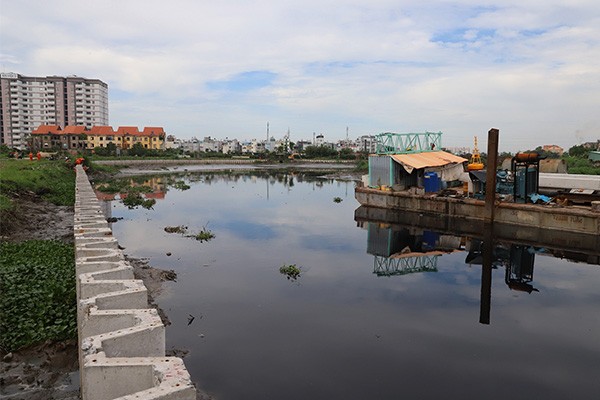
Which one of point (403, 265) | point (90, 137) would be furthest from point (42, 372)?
point (90, 137)

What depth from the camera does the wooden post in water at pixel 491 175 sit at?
84.2 ft

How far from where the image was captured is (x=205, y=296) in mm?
13781

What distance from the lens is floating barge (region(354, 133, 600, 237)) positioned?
2362cm

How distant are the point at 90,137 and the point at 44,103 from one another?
23.9 metres

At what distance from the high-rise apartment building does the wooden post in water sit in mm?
123041

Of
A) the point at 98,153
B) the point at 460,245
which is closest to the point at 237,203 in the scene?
the point at 460,245

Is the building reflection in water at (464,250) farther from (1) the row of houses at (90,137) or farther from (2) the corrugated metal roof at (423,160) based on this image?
(1) the row of houses at (90,137)

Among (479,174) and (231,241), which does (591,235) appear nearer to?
(479,174)

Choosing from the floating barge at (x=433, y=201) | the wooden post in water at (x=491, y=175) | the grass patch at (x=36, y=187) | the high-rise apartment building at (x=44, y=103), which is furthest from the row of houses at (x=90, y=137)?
the wooden post in water at (x=491, y=175)

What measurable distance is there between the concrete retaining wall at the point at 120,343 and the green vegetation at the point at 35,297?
1312 millimetres

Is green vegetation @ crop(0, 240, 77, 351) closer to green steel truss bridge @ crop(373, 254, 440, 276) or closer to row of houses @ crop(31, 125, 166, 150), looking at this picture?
green steel truss bridge @ crop(373, 254, 440, 276)

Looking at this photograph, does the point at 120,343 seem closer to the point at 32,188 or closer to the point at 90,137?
the point at 32,188

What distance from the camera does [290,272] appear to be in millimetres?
16672

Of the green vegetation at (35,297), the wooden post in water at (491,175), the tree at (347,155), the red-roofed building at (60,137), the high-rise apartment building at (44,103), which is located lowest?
the green vegetation at (35,297)
